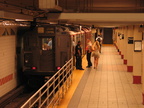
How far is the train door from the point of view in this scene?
12.6m

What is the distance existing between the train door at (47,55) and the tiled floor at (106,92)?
1505 millimetres

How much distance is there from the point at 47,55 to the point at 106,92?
3508 millimetres

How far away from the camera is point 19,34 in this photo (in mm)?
12484

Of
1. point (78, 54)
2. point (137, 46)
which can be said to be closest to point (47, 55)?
point (78, 54)

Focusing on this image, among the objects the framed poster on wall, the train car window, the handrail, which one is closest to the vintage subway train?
the train car window

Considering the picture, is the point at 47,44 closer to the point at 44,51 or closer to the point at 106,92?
the point at 44,51

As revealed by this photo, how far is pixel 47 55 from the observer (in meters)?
12.7

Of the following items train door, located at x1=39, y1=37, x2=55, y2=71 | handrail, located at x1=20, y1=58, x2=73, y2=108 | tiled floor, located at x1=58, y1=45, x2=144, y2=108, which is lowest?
tiled floor, located at x1=58, y1=45, x2=144, y2=108

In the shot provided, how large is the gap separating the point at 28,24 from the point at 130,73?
5527mm

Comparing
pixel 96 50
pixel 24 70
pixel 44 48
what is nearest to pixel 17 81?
pixel 24 70

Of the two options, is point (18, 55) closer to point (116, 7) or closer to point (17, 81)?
point (17, 81)

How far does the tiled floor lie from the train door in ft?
4.94

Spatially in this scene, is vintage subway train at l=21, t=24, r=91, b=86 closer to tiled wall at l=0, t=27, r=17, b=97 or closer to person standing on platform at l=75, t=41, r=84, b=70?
tiled wall at l=0, t=27, r=17, b=97

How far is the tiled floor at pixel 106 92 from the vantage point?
870cm
